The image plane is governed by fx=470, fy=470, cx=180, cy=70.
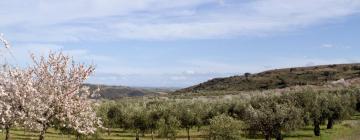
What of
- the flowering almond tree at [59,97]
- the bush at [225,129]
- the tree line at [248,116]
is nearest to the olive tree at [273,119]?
the tree line at [248,116]

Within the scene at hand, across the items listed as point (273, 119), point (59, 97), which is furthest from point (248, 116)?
point (59, 97)

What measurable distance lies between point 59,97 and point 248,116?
2033 inches

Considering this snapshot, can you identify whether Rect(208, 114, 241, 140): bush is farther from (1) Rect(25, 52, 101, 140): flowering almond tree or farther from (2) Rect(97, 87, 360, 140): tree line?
(1) Rect(25, 52, 101, 140): flowering almond tree

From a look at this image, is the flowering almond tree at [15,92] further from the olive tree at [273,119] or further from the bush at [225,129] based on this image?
the olive tree at [273,119]

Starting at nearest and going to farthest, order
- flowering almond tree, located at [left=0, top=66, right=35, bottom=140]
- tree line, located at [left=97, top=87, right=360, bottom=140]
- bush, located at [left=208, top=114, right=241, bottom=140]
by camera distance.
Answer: flowering almond tree, located at [left=0, top=66, right=35, bottom=140], bush, located at [left=208, top=114, right=241, bottom=140], tree line, located at [left=97, top=87, right=360, bottom=140]

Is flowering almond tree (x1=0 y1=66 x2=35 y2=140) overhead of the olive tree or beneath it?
overhead

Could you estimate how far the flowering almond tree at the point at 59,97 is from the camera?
106 feet

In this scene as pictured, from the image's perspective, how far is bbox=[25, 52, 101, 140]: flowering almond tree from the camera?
32438 mm

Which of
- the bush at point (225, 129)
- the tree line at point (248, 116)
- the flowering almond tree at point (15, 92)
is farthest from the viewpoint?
the tree line at point (248, 116)

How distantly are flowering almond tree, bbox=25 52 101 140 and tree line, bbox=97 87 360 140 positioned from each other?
41.0 m

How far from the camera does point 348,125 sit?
104m

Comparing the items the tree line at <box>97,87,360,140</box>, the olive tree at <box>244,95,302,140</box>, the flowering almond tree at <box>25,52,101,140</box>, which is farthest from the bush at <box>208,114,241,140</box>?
the flowering almond tree at <box>25,52,101,140</box>

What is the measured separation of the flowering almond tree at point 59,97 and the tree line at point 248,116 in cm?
4103

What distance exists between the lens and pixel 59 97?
106 ft
